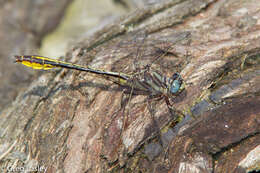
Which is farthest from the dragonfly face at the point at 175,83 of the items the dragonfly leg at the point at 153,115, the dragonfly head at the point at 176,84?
the dragonfly leg at the point at 153,115

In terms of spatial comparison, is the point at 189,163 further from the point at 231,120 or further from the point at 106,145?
the point at 106,145

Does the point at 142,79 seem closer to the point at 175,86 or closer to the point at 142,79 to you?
the point at 142,79

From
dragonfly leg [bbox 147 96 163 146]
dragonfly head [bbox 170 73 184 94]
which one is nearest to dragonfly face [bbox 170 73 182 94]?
dragonfly head [bbox 170 73 184 94]

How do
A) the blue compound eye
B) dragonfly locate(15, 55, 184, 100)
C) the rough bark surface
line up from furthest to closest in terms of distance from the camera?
dragonfly locate(15, 55, 184, 100) → the blue compound eye → the rough bark surface

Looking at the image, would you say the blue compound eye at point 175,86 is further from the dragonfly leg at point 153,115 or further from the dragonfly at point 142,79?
the dragonfly leg at point 153,115

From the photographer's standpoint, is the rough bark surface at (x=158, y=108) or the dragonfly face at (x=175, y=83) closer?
the rough bark surface at (x=158, y=108)

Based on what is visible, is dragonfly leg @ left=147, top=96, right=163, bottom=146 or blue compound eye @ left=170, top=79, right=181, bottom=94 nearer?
dragonfly leg @ left=147, top=96, right=163, bottom=146

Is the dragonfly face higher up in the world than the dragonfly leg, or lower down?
higher up

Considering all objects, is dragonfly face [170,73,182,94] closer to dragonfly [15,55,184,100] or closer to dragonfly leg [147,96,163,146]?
dragonfly [15,55,184,100]

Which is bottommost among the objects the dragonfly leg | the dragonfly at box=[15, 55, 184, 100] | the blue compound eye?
the dragonfly leg

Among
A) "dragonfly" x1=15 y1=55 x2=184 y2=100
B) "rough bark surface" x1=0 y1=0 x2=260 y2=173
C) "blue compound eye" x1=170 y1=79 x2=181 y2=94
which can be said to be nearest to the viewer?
"rough bark surface" x1=0 y1=0 x2=260 y2=173
